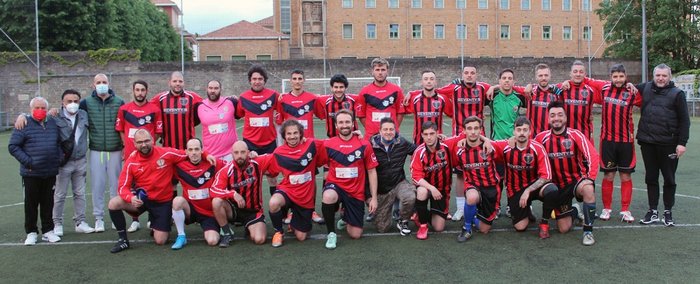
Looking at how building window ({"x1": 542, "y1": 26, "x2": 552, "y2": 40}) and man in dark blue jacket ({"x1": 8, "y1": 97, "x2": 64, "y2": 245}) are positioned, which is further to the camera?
building window ({"x1": 542, "y1": 26, "x2": 552, "y2": 40})

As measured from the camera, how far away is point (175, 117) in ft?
20.6

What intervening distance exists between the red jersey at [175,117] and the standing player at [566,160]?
12.5 ft

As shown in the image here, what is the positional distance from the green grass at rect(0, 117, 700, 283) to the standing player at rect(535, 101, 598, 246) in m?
0.25

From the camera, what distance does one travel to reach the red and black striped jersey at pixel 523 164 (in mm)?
5332

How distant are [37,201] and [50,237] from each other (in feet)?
1.24

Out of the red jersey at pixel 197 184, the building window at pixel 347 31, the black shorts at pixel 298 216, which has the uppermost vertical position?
the building window at pixel 347 31

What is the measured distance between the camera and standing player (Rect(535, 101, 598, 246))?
210 inches

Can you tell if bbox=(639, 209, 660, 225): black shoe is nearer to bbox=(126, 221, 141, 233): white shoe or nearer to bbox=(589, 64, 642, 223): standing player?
bbox=(589, 64, 642, 223): standing player

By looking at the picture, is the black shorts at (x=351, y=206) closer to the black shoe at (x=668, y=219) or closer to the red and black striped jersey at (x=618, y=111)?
the red and black striped jersey at (x=618, y=111)

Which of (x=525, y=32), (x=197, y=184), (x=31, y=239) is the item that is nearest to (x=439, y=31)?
(x=525, y=32)

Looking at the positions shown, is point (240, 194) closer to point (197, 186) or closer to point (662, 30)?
point (197, 186)

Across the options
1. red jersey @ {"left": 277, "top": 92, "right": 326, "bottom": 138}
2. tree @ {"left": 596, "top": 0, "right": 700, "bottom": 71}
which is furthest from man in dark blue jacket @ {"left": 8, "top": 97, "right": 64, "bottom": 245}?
tree @ {"left": 596, "top": 0, "right": 700, "bottom": 71}

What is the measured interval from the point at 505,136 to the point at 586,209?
152 cm

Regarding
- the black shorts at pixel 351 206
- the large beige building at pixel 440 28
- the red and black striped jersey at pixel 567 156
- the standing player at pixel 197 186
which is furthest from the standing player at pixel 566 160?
the large beige building at pixel 440 28
